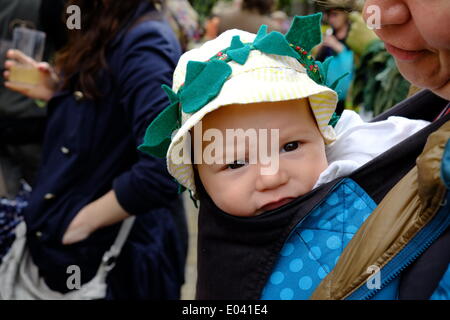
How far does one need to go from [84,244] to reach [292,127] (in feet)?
3.93

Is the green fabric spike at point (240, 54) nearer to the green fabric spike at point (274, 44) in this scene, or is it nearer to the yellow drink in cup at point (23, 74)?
the green fabric spike at point (274, 44)

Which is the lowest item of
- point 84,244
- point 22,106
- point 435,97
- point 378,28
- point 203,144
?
point 84,244

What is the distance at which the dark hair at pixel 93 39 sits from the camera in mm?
2023

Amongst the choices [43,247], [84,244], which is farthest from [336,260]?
[43,247]

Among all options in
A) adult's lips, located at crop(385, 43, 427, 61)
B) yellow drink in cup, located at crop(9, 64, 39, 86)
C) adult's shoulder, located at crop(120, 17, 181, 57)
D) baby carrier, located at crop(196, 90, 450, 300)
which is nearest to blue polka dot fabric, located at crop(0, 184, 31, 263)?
yellow drink in cup, located at crop(9, 64, 39, 86)

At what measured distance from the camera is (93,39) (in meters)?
2.07

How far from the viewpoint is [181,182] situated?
1354mm

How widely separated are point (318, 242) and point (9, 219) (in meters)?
1.64

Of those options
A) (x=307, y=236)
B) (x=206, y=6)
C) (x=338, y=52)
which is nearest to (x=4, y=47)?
(x=307, y=236)

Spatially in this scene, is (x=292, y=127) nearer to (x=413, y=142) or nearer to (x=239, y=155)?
(x=239, y=155)

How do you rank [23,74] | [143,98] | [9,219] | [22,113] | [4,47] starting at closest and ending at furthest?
[143,98] → [9,219] → [23,74] → [4,47] → [22,113]

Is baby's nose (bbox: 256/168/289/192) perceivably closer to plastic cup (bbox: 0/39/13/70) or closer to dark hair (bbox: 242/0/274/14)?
plastic cup (bbox: 0/39/13/70)

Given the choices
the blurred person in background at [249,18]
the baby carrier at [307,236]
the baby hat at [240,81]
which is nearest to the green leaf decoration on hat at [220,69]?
the baby hat at [240,81]

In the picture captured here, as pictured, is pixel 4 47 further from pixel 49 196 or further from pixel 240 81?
pixel 240 81
